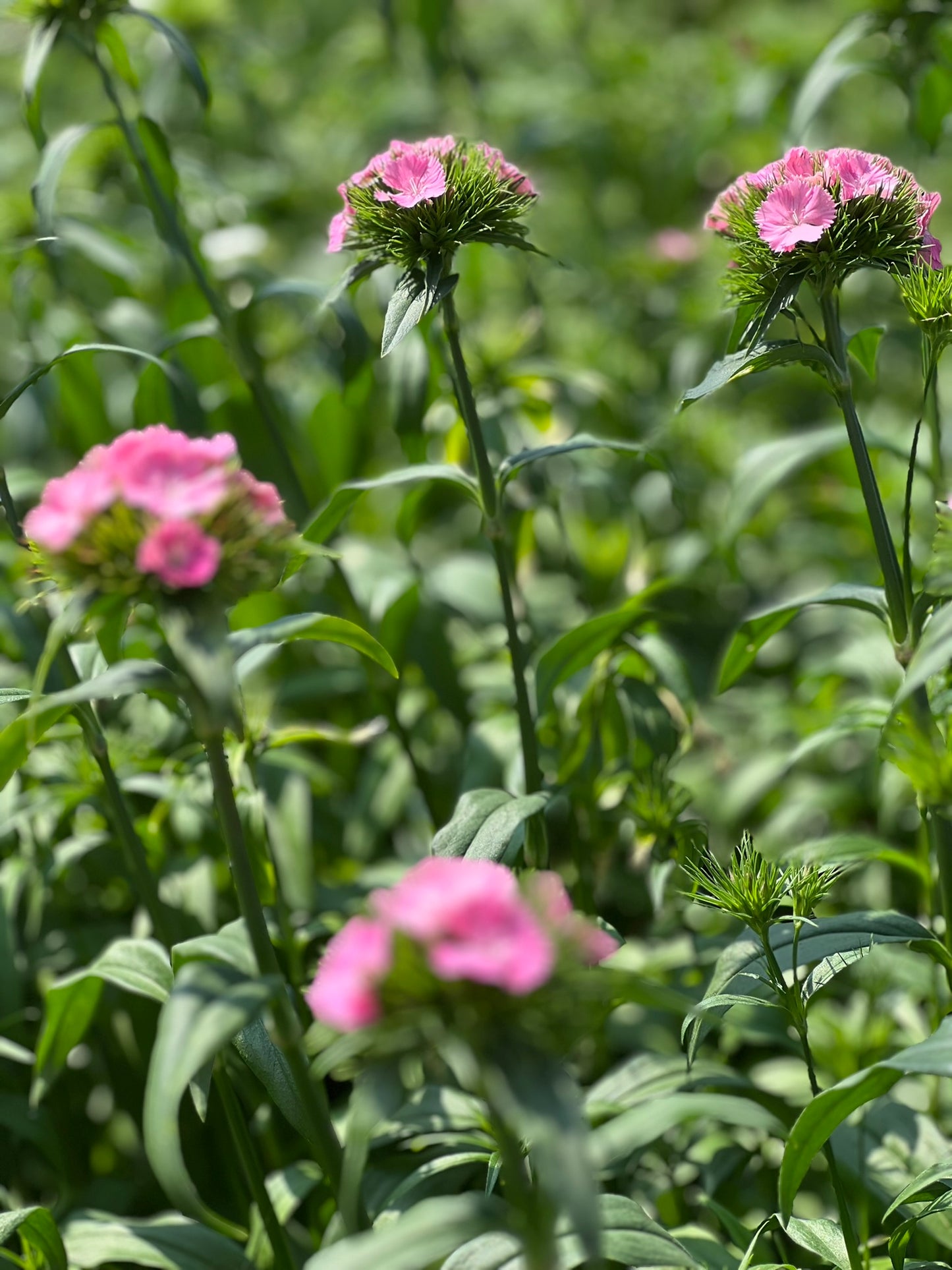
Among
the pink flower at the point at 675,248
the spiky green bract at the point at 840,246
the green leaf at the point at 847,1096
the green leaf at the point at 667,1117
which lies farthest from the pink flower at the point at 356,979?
the pink flower at the point at 675,248

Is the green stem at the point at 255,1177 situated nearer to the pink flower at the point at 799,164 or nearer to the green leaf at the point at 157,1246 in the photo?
the green leaf at the point at 157,1246

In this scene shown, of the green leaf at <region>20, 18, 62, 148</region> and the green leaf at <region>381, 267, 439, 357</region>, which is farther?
the green leaf at <region>20, 18, 62, 148</region>

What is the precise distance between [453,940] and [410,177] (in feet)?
2.54

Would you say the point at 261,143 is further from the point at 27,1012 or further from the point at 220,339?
the point at 27,1012

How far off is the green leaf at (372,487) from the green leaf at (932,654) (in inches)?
20.9

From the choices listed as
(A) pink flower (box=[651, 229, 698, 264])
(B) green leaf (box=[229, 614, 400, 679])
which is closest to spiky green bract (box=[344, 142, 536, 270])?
(B) green leaf (box=[229, 614, 400, 679])

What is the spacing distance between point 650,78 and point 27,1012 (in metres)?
2.99

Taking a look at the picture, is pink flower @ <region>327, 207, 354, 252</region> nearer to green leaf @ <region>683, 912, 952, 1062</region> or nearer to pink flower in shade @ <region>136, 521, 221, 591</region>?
pink flower in shade @ <region>136, 521, 221, 591</region>

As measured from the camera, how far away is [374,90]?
358 centimetres

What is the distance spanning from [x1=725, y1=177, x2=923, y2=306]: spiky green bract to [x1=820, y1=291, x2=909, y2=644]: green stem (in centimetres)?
5

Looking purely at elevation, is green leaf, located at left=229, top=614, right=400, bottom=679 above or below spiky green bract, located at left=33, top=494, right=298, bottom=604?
below

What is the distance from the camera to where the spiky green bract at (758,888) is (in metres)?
1.08

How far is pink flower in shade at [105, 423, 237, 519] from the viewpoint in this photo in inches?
32.3

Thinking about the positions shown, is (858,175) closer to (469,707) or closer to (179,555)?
(179,555)
